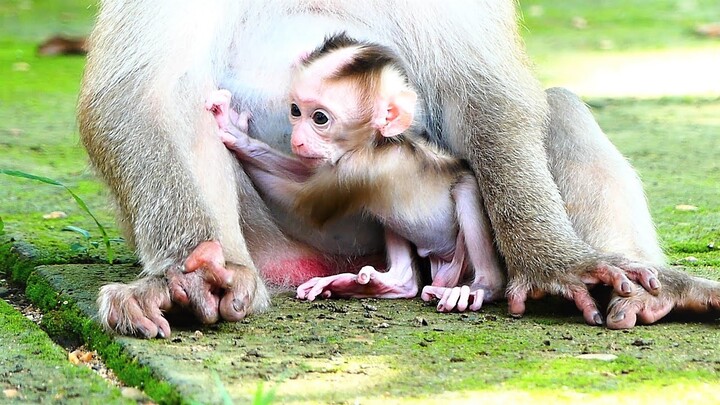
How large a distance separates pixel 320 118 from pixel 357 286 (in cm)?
Result: 50

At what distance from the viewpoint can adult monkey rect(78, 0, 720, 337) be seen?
11.8ft

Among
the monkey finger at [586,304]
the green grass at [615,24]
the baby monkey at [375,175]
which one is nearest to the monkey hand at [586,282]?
A: the monkey finger at [586,304]

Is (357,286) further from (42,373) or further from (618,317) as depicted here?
(42,373)

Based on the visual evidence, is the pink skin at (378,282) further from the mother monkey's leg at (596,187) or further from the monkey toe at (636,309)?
the monkey toe at (636,309)

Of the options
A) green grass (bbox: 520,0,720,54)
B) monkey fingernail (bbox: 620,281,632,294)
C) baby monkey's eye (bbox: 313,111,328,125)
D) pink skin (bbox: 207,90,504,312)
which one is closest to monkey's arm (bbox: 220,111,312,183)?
pink skin (bbox: 207,90,504,312)

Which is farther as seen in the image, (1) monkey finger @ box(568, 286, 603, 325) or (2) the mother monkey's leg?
(2) the mother monkey's leg

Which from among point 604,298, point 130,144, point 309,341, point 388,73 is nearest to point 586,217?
point 604,298

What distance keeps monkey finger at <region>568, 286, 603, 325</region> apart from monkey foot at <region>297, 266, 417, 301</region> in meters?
0.54

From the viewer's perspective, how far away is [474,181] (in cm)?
398

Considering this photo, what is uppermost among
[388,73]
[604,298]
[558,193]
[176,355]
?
[388,73]

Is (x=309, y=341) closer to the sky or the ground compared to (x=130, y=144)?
closer to the ground

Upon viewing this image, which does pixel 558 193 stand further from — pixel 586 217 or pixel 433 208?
pixel 433 208

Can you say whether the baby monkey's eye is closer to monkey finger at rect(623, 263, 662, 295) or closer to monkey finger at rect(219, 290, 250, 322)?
monkey finger at rect(219, 290, 250, 322)

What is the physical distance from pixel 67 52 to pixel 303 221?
20.0 feet
